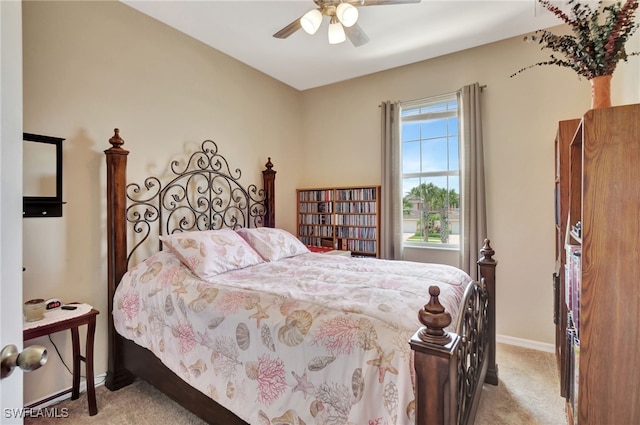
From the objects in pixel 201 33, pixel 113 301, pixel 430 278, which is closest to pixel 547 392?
pixel 430 278

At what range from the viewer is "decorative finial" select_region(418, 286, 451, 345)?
100 centimetres

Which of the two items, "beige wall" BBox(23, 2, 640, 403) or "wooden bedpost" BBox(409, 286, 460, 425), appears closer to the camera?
"wooden bedpost" BBox(409, 286, 460, 425)

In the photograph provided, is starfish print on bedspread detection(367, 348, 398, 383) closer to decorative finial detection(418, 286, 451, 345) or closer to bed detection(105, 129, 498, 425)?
bed detection(105, 129, 498, 425)

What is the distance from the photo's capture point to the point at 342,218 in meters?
3.93

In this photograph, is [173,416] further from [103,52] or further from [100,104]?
[103,52]

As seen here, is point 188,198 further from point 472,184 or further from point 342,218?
point 472,184

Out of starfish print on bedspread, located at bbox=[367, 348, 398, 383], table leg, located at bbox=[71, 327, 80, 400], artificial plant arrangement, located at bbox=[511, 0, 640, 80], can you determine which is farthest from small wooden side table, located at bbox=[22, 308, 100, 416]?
artificial plant arrangement, located at bbox=[511, 0, 640, 80]

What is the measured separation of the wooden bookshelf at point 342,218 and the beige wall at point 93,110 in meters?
1.53

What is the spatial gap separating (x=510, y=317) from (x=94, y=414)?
11.5ft

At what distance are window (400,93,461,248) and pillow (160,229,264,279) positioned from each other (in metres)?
1.96

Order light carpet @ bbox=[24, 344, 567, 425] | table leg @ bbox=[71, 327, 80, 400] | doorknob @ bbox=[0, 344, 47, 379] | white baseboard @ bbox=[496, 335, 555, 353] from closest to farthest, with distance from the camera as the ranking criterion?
doorknob @ bbox=[0, 344, 47, 379] → light carpet @ bbox=[24, 344, 567, 425] → table leg @ bbox=[71, 327, 80, 400] → white baseboard @ bbox=[496, 335, 555, 353]

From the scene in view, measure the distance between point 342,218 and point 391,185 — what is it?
30.0 inches

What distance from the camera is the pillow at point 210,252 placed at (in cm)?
215

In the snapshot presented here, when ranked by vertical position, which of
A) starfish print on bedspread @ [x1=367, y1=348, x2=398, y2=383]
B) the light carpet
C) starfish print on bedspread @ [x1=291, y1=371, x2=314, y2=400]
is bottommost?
the light carpet
